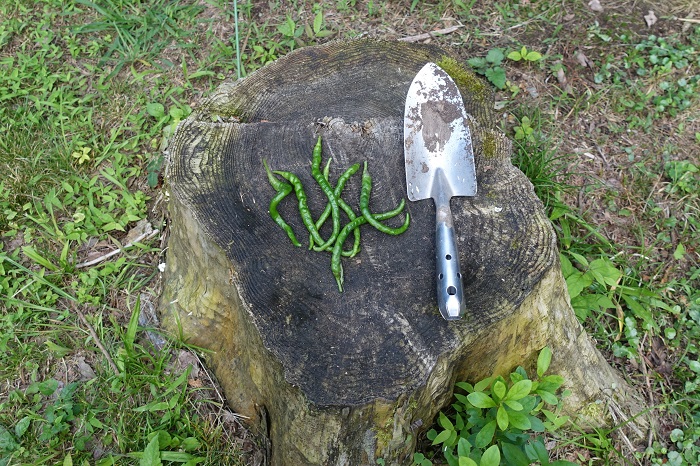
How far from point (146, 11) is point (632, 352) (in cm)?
→ 494

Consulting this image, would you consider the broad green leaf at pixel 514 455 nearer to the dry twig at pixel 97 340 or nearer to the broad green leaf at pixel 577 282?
the broad green leaf at pixel 577 282

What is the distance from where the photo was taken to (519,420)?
8.77 ft

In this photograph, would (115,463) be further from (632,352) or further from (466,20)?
(466,20)

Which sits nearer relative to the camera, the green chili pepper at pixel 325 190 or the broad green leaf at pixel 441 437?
the green chili pepper at pixel 325 190

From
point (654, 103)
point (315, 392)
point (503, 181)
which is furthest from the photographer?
point (654, 103)

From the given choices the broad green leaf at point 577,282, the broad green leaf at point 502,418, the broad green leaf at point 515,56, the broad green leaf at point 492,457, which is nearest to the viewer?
the broad green leaf at point 492,457

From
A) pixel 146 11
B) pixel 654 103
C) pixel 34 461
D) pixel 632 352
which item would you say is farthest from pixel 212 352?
pixel 654 103

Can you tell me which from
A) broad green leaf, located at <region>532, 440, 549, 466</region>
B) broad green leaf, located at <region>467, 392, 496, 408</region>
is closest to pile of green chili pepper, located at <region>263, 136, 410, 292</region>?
broad green leaf, located at <region>467, 392, 496, 408</region>

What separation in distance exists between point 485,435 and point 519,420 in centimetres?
18

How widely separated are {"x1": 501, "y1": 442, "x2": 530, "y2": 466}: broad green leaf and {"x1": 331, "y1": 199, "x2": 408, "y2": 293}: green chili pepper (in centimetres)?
113

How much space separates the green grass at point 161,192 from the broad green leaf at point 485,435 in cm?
58

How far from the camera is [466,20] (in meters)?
5.12

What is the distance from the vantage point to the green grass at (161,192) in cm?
336

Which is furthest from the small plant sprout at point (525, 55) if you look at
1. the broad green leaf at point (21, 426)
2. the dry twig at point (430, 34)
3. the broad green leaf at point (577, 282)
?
the broad green leaf at point (21, 426)
